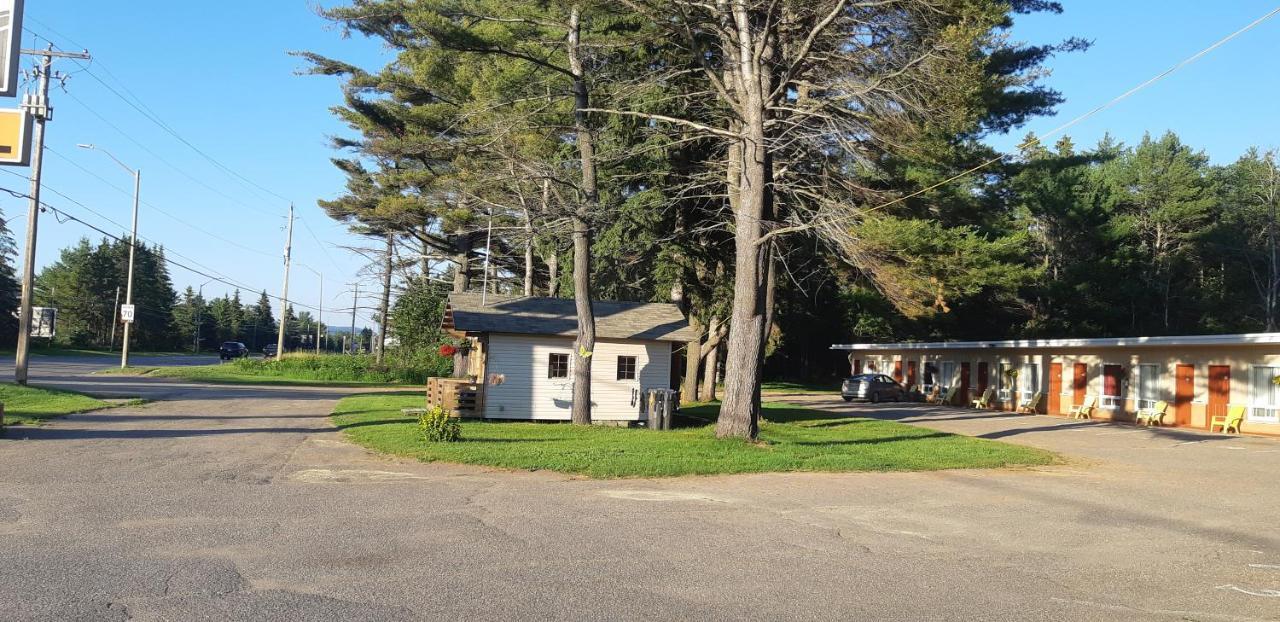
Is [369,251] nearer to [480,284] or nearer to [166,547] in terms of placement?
[480,284]

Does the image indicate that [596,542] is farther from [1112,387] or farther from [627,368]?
[1112,387]

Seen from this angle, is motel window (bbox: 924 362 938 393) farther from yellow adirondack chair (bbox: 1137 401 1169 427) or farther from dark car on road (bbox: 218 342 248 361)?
dark car on road (bbox: 218 342 248 361)

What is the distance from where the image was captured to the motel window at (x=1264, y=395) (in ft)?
86.4

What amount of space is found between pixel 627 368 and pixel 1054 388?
1983 cm

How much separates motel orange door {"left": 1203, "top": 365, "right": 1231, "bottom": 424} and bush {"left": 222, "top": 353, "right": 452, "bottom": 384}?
3276 centimetres

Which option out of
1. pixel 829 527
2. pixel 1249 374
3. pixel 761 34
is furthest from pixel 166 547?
pixel 1249 374

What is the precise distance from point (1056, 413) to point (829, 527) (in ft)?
96.2

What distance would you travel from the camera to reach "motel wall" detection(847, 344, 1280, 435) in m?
27.0

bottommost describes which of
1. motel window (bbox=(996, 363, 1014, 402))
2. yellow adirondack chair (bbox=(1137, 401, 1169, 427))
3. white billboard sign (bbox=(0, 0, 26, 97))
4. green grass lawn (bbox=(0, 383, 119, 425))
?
green grass lawn (bbox=(0, 383, 119, 425))

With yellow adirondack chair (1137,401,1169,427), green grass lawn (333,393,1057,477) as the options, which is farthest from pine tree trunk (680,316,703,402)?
yellow adirondack chair (1137,401,1169,427)

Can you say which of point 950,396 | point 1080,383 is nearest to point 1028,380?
point 1080,383

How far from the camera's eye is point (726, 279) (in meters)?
32.4

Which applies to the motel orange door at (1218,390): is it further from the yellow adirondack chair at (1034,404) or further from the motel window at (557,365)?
the motel window at (557,365)

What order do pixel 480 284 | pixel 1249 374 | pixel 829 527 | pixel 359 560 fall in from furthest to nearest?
1. pixel 480 284
2. pixel 1249 374
3. pixel 829 527
4. pixel 359 560
